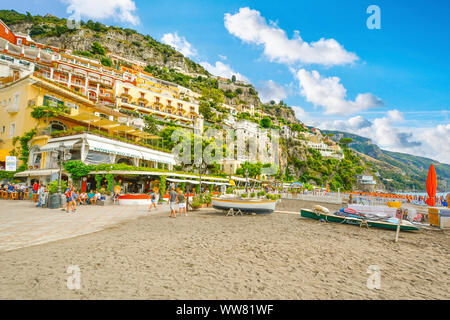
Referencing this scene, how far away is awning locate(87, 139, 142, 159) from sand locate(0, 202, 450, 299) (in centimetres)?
1470

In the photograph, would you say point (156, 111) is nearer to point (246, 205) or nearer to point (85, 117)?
point (85, 117)

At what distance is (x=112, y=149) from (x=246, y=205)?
14748 millimetres

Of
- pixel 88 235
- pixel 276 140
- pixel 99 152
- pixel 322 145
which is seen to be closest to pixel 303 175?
pixel 276 140

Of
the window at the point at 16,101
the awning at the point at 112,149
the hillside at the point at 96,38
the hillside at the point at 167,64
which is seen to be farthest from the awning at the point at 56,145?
the hillside at the point at 96,38

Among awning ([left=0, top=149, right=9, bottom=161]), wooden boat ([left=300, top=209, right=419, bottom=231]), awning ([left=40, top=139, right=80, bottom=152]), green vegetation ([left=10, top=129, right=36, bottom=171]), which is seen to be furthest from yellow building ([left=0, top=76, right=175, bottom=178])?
wooden boat ([left=300, top=209, right=419, bottom=231])

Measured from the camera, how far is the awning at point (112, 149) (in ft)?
66.3

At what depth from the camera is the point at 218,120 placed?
217 ft

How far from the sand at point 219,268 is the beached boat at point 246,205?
6.17 metres

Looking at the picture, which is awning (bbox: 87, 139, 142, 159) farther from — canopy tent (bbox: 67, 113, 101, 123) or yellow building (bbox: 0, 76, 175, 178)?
canopy tent (bbox: 67, 113, 101, 123)

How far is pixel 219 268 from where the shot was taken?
4906 mm

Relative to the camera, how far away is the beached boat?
47.3ft

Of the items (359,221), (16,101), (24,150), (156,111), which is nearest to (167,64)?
(156,111)

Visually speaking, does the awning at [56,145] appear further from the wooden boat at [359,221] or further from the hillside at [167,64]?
the hillside at [167,64]

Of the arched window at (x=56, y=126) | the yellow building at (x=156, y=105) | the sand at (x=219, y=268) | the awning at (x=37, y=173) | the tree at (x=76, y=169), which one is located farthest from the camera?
the yellow building at (x=156, y=105)
